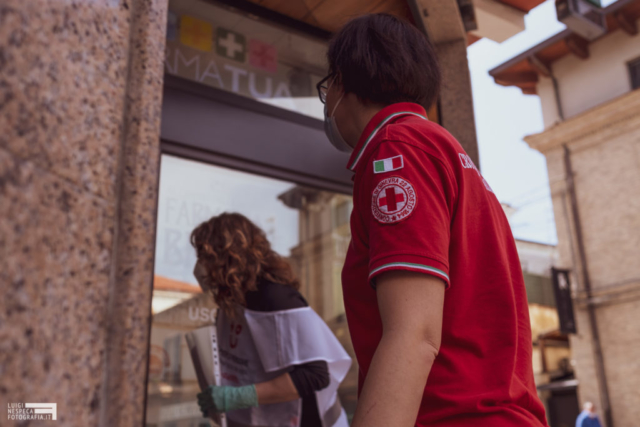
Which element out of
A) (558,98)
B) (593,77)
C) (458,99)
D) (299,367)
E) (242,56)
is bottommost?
(299,367)

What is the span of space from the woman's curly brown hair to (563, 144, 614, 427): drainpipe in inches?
555

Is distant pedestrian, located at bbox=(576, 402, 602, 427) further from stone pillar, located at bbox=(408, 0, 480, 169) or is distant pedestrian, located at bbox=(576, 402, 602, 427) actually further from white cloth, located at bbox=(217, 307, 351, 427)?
white cloth, located at bbox=(217, 307, 351, 427)

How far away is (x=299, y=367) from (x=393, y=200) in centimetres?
170

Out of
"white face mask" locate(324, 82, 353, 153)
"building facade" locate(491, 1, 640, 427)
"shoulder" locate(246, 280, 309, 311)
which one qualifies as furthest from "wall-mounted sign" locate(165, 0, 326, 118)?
"building facade" locate(491, 1, 640, 427)

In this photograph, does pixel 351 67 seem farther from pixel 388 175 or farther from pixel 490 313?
pixel 490 313

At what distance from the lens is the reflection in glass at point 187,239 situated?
13.5 feet

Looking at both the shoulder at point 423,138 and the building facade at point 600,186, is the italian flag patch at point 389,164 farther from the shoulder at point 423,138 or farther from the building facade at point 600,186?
the building facade at point 600,186

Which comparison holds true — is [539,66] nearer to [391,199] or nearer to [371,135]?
[371,135]

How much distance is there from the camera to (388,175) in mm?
983

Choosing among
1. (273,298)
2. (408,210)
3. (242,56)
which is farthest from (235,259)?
(408,210)

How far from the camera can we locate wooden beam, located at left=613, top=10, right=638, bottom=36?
589 inches

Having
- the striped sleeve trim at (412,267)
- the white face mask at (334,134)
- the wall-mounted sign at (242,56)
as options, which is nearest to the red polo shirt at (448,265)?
the striped sleeve trim at (412,267)

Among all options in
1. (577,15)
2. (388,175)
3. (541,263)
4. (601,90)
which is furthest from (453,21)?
(541,263)

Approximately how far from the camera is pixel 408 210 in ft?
3.06
